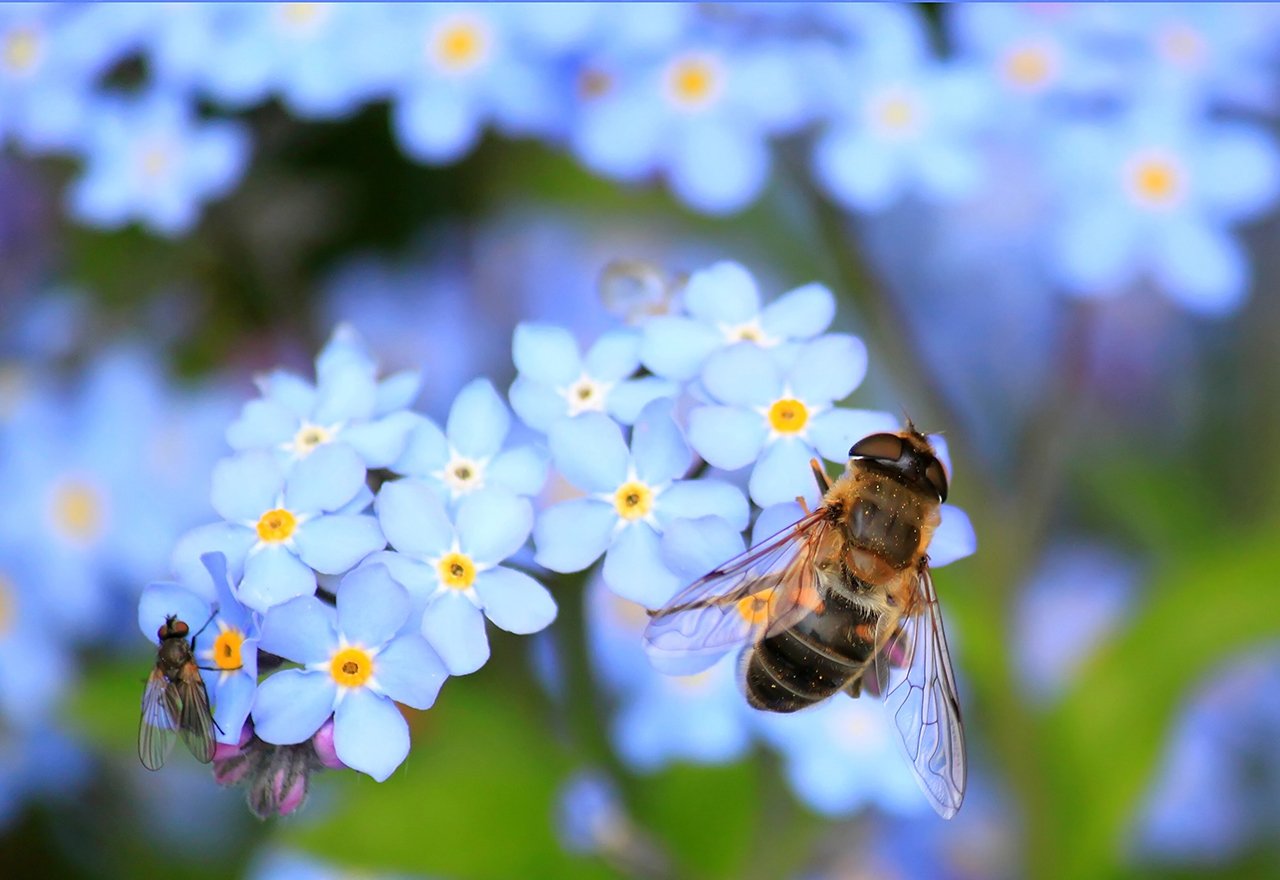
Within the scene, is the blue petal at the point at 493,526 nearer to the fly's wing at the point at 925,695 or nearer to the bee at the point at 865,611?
the bee at the point at 865,611

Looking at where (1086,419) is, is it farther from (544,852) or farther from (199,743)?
(199,743)

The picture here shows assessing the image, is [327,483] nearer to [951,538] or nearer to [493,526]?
[493,526]

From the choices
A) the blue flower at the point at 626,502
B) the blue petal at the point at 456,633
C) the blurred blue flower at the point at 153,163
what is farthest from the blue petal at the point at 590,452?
the blurred blue flower at the point at 153,163

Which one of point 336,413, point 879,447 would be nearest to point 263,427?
point 336,413

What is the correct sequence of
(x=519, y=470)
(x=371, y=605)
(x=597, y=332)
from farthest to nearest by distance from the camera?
(x=597, y=332), (x=519, y=470), (x=371, y=605)

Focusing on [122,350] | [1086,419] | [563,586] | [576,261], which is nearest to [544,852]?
[563,586]

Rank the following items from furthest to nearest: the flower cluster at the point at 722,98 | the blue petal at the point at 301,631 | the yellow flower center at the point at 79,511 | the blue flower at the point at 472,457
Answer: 1. the yellow flower center at the point at 79,511
2. the flower cluster at the point at 722,98
3. the blue flower at the point at 472,457
4. the blue petal at the point at 301,631

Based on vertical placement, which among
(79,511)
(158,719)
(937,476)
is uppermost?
(937,476)
